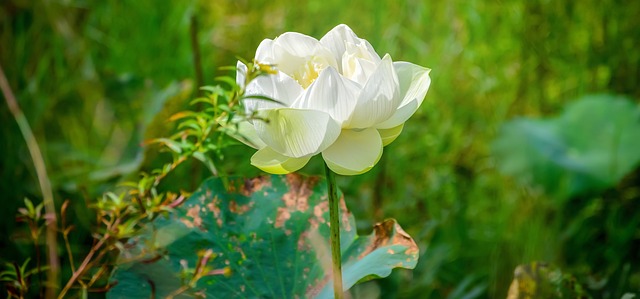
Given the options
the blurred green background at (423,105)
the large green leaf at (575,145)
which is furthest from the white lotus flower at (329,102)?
the large green leaf at (575,145)

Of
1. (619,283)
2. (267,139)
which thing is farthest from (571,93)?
(267,139)

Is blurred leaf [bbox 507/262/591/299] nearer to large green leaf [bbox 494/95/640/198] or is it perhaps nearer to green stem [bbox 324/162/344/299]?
green stem [bbox 324/162/344/299]

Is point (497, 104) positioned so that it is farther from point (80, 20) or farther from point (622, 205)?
point (80, 20)

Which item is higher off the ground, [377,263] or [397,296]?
[377,263]

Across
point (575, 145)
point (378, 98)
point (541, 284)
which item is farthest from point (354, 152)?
point (575, 145)

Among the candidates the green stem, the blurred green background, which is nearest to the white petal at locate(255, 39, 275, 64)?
the green stem
